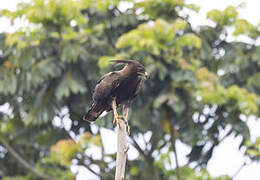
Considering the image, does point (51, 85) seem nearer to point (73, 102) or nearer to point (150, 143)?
point (73, 102)

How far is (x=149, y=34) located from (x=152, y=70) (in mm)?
734

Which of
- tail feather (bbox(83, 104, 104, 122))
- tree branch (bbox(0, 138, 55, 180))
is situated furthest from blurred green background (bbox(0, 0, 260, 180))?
tail feather (bbox(83, 104, 104, 122))

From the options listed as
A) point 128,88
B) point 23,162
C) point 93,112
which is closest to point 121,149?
point 128,88

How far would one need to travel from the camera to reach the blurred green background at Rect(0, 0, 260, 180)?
28.7 ft

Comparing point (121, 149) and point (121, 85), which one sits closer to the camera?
point (121, 149)

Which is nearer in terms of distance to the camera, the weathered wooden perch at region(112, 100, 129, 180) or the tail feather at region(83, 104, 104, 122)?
the weathered wooden perch at region(112, 100, 129, 180)

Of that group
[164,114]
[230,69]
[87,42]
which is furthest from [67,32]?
[230,69]

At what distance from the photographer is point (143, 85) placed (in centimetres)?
974

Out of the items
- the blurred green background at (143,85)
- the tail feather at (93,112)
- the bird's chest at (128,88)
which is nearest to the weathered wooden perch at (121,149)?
the bird's chest at (128,88)

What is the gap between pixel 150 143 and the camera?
10672 millimetres

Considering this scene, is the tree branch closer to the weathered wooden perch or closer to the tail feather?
the tail feather

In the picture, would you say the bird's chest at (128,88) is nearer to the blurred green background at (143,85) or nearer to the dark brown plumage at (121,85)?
the dark brown plumage at (121,85)

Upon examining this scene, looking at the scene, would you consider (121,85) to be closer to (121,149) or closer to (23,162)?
(121,149)

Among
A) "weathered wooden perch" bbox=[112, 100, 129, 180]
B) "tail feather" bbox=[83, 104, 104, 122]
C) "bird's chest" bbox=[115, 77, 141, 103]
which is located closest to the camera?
"weathered wooden perch" bbox=[112, 100, 129, 180]
